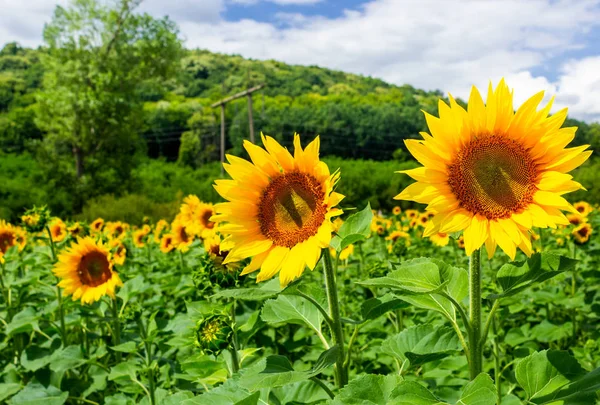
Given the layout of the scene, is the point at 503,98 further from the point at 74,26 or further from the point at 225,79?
the point at 225,79

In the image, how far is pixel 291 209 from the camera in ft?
5.05

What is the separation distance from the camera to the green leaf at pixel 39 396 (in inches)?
101

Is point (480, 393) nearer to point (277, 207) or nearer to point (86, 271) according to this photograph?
point (277, 207)

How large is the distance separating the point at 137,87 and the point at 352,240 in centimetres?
2406

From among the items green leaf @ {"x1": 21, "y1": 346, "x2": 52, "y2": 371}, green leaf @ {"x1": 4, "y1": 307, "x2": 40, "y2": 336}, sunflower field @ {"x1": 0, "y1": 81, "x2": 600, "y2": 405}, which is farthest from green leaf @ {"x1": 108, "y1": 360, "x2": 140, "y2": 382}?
green leaf @ {"x1": 4, "y1": 307, "x2": 40, "y2": 336}

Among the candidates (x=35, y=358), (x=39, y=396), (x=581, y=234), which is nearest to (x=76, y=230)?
(x=35, y=358)

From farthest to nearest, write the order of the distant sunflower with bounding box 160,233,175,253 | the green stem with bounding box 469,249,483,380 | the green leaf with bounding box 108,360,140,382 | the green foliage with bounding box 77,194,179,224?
the green foliage with bounding box 77,194,179,224, the distant sunflower with bounding box 160,233,175,253, the green leaf with bounding box 108,360,140,382, the green stem with bounding box 469,249,483,380

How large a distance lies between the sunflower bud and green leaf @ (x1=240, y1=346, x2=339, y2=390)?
0.31 metres

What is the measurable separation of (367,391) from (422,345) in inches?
16.4

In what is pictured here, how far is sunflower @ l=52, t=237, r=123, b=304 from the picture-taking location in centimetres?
288

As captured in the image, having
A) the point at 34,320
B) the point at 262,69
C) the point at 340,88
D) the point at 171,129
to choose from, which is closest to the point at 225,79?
the point at 262,69

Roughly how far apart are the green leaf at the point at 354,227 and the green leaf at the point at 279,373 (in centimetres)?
27

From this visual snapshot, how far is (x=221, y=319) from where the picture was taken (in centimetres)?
170

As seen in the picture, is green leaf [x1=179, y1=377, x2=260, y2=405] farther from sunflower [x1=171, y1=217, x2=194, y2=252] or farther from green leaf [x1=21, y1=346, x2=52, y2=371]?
sunflower [x1=171, y1=217, x2=194, y2=252]
